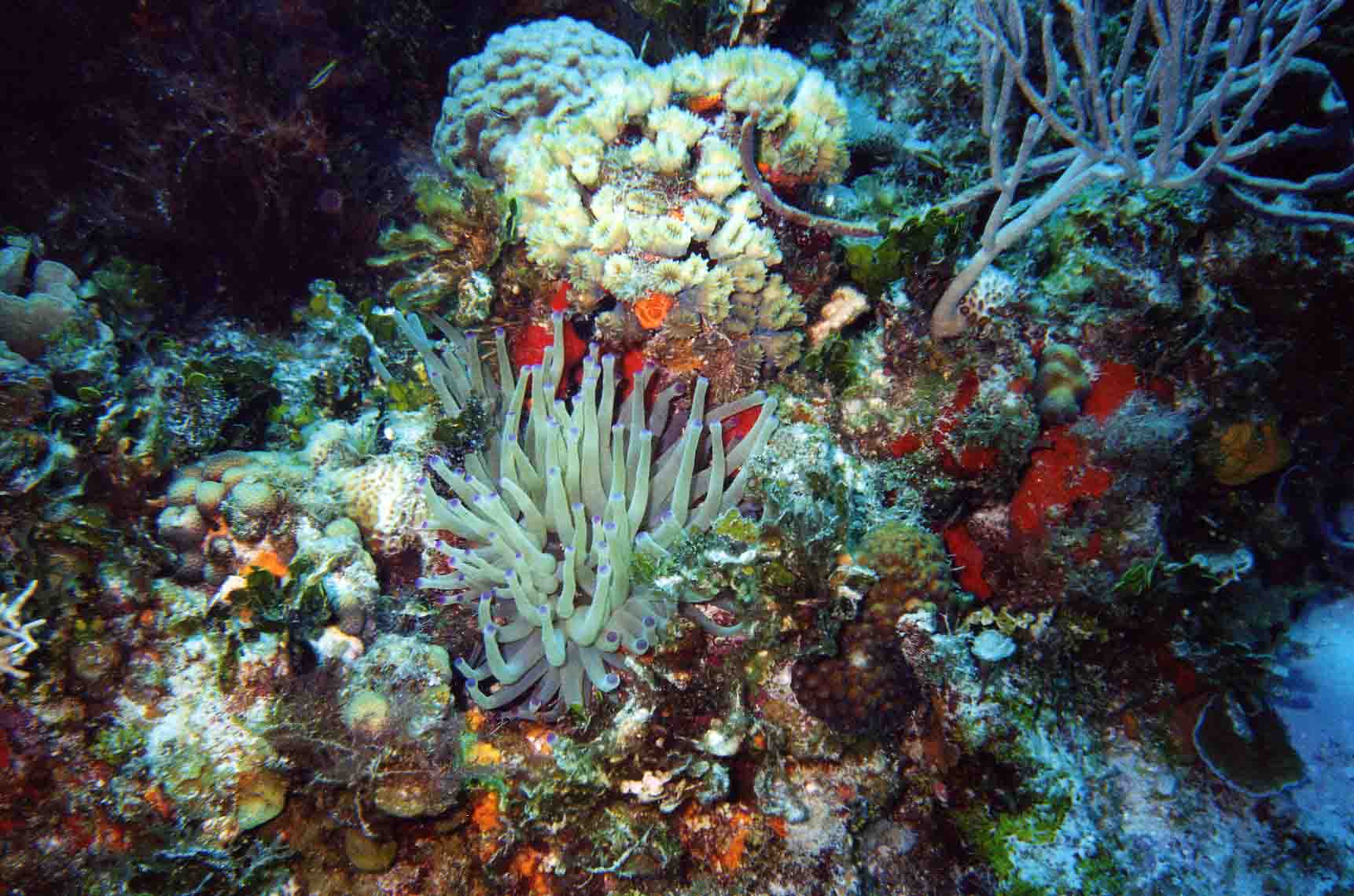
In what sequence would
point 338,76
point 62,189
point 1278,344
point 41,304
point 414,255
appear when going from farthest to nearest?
point 338,76
point 62,189
point 414,255
point 1278,344
point 41,304

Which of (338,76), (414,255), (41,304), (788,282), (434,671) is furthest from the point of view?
(338,76)

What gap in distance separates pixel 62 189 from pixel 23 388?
3.61m

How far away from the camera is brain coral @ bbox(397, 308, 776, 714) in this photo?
2.90m

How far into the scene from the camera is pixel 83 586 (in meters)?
2.79

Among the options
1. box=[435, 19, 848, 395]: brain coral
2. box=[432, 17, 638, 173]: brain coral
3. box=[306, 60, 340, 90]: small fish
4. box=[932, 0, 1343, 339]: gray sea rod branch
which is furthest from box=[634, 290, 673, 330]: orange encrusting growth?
box=[306, 60, 340, 90]: small fish

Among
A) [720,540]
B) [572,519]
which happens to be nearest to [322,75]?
[572,519]

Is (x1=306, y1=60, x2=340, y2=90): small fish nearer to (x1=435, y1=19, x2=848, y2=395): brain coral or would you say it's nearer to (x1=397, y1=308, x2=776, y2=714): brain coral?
(x1=435, y1=19, x2=848, y2=395): brain coral

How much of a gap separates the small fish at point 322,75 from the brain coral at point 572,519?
13.2 ft

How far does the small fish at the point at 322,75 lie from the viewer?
5.66 m

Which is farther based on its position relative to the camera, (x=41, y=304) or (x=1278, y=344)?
(x=1278, y=344)

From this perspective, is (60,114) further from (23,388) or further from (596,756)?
(596,756)

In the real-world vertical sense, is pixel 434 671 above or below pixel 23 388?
below

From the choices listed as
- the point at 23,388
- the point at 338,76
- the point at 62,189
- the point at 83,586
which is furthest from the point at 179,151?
the point at 83,586

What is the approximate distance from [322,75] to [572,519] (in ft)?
17.5
